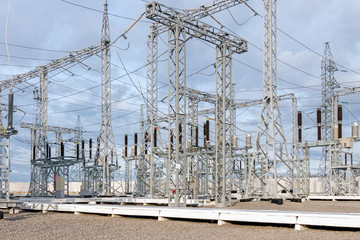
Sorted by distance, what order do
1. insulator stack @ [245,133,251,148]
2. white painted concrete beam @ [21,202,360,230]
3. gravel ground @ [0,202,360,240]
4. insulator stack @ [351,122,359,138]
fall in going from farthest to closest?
insulator stack @ [245,133,251,148] < insulator stack @ [351,122,359,138] < white painted concrete beam @ [21,202,360,230] < gravel ground @ [0,202,360,240]

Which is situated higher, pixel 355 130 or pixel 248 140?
pixel 355 130

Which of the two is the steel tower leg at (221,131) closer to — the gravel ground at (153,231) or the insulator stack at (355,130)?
the gravel ground at (153,231)

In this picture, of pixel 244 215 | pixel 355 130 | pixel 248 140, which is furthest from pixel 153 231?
pixel 355 130

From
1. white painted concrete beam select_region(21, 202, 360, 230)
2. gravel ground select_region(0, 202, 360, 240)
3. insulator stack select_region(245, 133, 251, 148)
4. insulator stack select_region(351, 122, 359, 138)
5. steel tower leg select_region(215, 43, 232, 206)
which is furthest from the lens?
insulator stack select_region(245, 133, 251, 148)

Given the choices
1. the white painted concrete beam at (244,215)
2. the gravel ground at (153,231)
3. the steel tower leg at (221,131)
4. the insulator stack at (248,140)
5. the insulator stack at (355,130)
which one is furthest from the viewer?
the insulator stack at (248,140)

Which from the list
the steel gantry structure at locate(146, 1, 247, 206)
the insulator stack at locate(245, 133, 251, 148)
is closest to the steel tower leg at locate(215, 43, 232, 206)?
the steel gantry structure at locate(146, 1, 247, 206)

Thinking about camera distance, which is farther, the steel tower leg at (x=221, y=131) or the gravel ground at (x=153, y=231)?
the steel tower leg at (x=221, y=131)

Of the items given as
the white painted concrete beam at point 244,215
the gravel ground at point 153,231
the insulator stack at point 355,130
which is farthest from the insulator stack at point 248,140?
the gravel ground at point 153,231

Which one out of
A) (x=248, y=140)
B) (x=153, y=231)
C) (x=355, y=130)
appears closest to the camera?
(x=153, y=231)

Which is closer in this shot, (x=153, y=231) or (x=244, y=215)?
(x=153, y=231)

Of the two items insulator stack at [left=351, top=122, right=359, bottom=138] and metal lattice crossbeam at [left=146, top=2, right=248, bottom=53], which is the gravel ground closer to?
metal lattice crossbeam at [left=146, top=2, right=248, bottom=53]

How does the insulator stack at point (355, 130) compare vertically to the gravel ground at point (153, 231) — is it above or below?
above

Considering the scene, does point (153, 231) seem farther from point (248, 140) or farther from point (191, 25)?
point (248, 140)

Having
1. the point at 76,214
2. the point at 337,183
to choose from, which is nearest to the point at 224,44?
the point at 76,214
